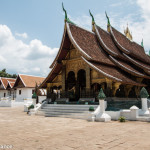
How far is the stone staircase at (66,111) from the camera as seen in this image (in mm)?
10219

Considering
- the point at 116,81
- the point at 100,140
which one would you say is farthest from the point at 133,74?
the point at 100,140

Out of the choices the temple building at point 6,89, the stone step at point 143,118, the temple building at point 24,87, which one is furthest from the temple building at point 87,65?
the temple building at point 6,89

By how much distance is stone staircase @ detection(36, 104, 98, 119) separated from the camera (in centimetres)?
1022

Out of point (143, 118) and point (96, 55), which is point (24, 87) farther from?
point (143, 118)

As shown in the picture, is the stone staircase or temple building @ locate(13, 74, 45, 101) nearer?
the stone staircase

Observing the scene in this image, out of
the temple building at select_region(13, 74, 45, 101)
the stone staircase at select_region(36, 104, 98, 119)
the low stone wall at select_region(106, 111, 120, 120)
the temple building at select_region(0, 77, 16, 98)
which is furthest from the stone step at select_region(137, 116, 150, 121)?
the temple building at select_region(0, 77, 16, 98)

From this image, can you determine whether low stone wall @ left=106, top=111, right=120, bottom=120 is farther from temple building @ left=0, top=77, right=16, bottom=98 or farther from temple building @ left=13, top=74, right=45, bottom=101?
temple building @ left=0, top=77, right=16, bottom=98

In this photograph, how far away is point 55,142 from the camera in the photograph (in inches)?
181

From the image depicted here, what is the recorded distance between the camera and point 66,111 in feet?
37.2

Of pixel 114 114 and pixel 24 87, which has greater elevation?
pixel 24 87

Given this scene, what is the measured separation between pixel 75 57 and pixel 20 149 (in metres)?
11.1

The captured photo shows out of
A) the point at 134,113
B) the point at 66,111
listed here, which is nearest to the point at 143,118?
the point at 134,113

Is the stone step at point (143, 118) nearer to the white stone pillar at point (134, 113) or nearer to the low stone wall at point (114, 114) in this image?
the white stone pillar at point (134, 113)

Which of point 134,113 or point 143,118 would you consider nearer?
point 143,118
